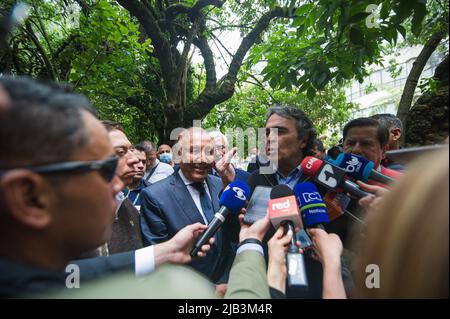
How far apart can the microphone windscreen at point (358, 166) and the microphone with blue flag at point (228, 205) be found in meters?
0.64

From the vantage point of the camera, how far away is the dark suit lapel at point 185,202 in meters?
2.29

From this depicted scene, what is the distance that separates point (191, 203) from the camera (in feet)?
7.73

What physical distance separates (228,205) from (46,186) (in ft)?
3.41

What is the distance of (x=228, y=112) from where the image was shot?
1031cm

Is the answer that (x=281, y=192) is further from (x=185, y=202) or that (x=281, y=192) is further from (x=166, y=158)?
(x=166, y=158)

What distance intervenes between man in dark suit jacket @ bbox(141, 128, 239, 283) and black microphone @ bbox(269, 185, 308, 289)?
697 mm

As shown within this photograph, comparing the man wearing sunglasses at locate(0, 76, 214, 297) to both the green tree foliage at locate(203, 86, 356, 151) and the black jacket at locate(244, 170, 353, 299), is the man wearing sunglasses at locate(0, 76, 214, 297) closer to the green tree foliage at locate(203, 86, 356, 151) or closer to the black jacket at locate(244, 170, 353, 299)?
the black jacket at locate(244, 170, 353, 299)

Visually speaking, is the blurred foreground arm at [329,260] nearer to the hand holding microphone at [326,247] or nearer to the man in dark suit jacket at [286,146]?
the hand holding microphone at [326,247]

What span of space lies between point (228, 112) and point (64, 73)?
576cm

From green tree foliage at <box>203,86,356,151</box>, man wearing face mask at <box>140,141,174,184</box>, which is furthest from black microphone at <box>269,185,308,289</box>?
green tree foliage at <box>203,86,356,151</box>

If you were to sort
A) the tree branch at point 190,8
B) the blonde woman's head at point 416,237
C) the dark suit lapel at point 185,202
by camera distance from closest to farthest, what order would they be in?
the blonde woman's head at point 416,237 → the dark suit lapel at point 185,202 → the tree branch at point 190,8

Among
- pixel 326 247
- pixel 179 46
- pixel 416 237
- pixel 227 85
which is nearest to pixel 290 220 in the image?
pixel 326 247

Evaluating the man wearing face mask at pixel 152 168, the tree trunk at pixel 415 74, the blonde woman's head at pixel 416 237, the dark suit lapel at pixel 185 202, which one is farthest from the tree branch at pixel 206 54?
the blonde woman's head at pixel 416 237

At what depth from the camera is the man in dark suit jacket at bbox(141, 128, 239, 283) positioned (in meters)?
2.18
